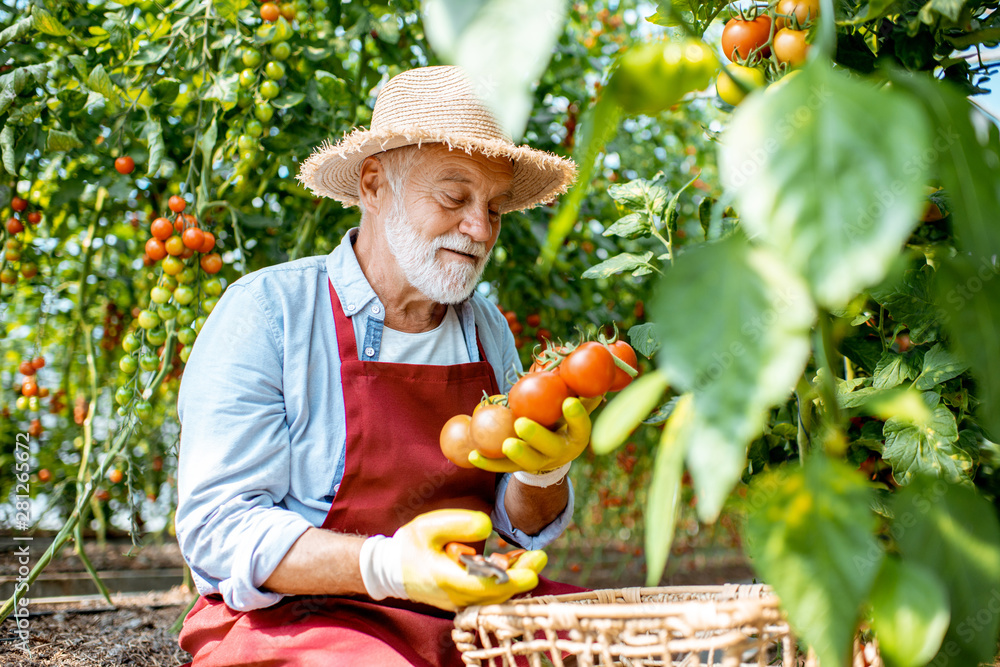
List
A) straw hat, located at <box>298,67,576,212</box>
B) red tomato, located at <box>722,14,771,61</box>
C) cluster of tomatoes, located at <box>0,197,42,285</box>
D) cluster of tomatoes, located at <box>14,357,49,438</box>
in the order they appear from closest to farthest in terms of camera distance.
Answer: red tomato, located at <box>722,14,771,61</box>
straw hat, located at <box>298,67,576,212</box>
cluster of tomatoes, located at <box>0,197,42,285</box>
cluster of tomatoes, located at <box>14,357,49,438</box>

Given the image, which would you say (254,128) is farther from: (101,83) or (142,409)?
(142,409)

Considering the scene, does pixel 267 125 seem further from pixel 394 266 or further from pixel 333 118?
pixel 394 266

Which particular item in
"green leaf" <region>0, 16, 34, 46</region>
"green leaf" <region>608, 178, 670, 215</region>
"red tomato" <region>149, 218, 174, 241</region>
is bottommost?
"red tomato" <region>149, 218, 174, 241</region>

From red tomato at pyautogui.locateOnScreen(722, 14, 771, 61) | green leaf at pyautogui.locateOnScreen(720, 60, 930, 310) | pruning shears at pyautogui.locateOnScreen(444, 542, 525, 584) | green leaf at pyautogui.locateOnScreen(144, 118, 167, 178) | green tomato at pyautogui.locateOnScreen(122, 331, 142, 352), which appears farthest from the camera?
green tomato at pyautogui.locateOnScreen(122, 331, 142, 352)

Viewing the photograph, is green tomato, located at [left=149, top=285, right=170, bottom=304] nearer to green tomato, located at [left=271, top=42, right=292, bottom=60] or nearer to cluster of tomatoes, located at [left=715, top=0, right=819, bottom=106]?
green tomato, located at [left=271, top=42, right=292, bottom=60]

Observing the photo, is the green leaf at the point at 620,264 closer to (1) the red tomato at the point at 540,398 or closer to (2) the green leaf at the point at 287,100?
(1) the red tomato at the point at 540,398

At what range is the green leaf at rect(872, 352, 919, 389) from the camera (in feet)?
3.01

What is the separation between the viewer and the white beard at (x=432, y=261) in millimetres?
1377

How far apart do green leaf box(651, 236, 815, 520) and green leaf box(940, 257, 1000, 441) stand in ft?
0.50

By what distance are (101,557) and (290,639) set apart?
2145 mm

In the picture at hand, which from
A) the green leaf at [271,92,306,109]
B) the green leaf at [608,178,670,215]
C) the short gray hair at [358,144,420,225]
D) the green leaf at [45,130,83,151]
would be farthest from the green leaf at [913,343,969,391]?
the green leaf at [45,130,83,151]

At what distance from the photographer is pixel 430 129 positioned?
1341mm

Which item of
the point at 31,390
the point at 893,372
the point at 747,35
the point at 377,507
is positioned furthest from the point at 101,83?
the point at 893,372

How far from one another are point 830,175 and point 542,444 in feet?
1.95
